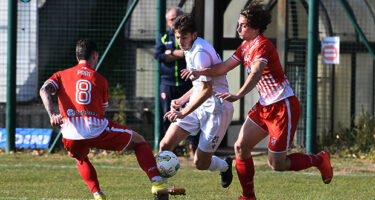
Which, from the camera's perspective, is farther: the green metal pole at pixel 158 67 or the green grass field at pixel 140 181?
the green metal pole at pixel 158 67

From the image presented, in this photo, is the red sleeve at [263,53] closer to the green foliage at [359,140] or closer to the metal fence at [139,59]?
the green foliage at [359,140]

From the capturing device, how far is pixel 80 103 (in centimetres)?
715

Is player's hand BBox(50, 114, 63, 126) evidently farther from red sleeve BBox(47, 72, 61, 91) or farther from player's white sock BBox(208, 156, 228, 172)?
player's white sock BBox(208, 156, 228, 172)

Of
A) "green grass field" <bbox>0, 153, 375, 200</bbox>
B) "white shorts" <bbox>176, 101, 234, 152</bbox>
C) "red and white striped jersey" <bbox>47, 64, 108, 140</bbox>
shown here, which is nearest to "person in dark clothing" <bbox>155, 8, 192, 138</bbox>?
"green grass field" <bbox>0, 153, 375, 200</bbox>

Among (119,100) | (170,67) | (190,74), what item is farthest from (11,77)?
(190,74)

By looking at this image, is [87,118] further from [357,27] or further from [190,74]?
[357,27]

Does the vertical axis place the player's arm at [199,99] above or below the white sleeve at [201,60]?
below

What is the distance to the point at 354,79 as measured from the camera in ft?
44.8

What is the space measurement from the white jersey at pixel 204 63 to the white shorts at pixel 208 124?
0.08 meters

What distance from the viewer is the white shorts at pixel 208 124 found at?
795 centimetres

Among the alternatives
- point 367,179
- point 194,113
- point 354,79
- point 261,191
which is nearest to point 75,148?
point 194,113

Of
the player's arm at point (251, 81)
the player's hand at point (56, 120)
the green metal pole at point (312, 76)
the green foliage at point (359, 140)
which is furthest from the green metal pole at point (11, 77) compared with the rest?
the player's arm at point (251, 81)

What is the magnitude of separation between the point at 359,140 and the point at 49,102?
22.7 feet

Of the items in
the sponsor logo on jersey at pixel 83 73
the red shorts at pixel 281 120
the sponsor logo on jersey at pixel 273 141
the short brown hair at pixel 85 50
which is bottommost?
the sponsor logo on jersey at pixel 273 141
